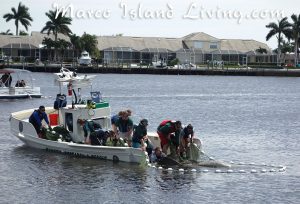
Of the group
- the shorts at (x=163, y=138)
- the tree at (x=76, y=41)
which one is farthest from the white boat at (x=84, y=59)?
the shorts at (x=163, y=138)

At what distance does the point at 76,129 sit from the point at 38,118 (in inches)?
79.7

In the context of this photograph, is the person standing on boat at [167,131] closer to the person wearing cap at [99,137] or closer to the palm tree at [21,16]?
the person wearing cap at [99,137]

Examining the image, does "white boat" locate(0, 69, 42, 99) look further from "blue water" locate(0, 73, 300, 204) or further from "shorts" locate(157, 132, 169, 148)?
"shorts" locate(157, 132, 169, 148)

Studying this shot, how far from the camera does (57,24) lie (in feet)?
461

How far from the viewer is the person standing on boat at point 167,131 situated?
2561 cm

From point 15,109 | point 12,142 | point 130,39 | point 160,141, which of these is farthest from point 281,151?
point 130,39

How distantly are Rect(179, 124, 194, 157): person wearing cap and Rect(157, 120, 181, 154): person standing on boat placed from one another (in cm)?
21

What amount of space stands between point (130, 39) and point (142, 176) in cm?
12895

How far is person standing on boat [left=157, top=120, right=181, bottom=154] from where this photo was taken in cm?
2561

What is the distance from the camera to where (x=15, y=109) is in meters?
51.3

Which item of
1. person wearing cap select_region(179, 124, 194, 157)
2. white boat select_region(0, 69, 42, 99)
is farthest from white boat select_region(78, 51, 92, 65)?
person wearing cap select_region(179, 124, 194, 157)

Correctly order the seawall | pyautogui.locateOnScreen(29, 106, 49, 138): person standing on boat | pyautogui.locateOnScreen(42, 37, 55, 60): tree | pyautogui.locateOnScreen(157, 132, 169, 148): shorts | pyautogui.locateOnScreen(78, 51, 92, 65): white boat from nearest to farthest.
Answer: pyautogui.locateOnScreen(157, 132, 169, 148): shorts → pyautogui.locateOnScreen(29, 106, 49, 138): person standing on boat → pyautogui.locateOnScreen(78, 51, 92, 65): white boat → the seawall → pyautogui.locateOnScreen(42, 37, 55, 60): tree

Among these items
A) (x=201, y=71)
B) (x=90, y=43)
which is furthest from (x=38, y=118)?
(x=90, y=43)

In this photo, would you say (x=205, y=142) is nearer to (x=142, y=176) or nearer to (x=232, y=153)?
(x=232, y=153)
